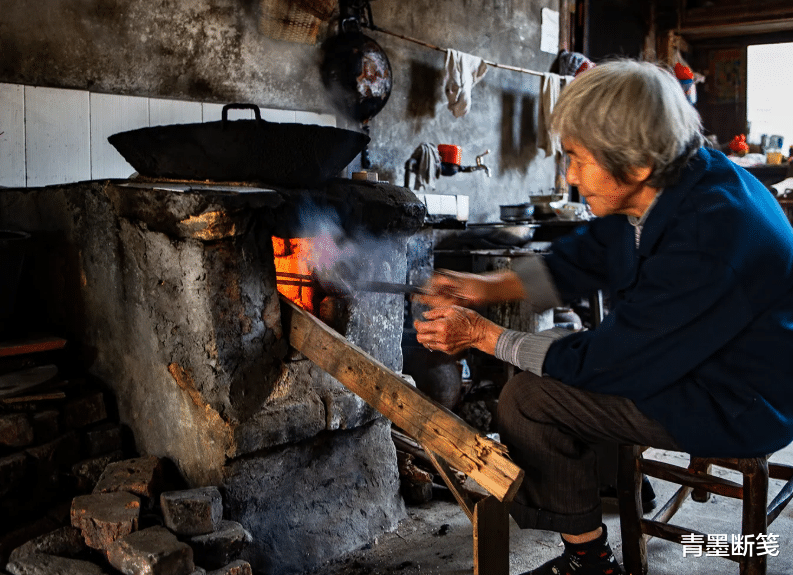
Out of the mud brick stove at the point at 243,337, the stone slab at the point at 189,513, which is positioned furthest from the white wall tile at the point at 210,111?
the stone slab at the point at 189,513

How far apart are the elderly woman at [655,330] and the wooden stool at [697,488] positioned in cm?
41

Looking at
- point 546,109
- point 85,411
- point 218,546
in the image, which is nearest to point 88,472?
point 85,411

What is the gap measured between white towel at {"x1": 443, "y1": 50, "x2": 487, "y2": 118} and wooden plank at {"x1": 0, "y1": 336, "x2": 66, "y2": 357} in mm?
4062

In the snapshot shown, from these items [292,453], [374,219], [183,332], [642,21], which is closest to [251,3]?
[374,219]

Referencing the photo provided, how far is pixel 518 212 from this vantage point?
5633 millimetres

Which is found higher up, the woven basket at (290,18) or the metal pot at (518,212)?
the woven basket at (290,18)

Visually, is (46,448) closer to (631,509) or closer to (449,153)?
(631,509)

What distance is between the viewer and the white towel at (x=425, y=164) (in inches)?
228

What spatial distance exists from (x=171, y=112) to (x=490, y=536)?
326cm

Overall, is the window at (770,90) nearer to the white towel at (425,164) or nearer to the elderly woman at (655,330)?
the white towel at (425,164)

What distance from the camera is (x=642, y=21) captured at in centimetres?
918

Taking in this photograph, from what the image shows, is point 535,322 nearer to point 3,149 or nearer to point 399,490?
point 399,490

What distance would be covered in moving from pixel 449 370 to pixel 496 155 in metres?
3.42

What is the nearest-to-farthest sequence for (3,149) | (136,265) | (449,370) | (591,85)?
1. (591,85)
2. (136,265)
3. (3,149)
4. (449,370)
